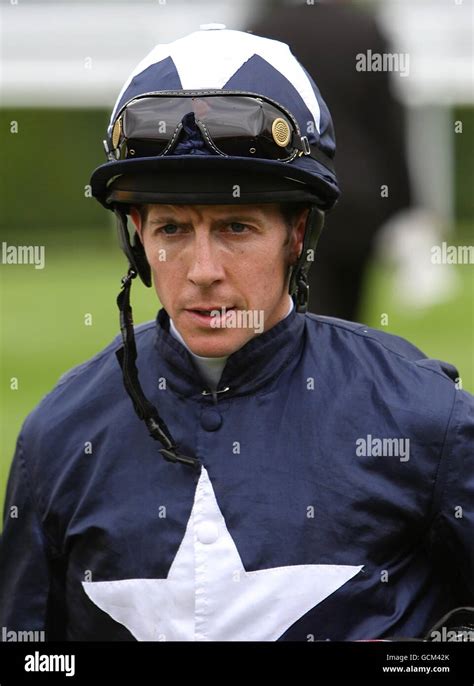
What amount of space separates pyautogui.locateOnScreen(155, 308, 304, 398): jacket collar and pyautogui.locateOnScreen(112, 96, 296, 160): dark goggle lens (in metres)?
0.38

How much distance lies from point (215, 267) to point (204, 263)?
3 cm

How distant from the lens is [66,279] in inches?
687

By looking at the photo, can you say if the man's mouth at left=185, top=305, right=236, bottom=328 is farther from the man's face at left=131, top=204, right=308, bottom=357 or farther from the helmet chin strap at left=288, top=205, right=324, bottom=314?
the helmet chin strap at left=288, top=205, right=324, bottom=314

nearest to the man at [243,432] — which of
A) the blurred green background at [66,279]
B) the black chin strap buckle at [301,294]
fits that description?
the black chin strap buckle at [301,294]

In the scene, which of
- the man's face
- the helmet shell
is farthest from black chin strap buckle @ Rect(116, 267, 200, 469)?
the helmet shell

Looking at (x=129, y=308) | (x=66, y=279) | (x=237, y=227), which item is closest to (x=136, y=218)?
(x=129, y=308)

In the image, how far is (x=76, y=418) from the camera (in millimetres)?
2979

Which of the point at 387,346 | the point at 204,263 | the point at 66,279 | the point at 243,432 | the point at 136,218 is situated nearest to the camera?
the point at 204,263

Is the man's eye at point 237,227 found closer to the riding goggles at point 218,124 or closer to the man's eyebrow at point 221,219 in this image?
the man's eyebrow at point 221,219

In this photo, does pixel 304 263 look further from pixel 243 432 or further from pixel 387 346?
pixel 243 432

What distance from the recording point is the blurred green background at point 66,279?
34.6ft

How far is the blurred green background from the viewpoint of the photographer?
10531 mm
